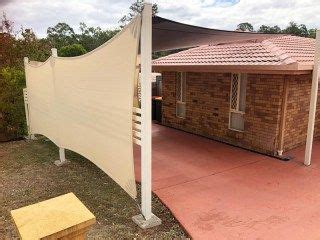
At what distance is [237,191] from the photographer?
579 cm

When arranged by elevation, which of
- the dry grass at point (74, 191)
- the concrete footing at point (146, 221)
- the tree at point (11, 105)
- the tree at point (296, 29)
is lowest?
the dry grass at point (74, 191)

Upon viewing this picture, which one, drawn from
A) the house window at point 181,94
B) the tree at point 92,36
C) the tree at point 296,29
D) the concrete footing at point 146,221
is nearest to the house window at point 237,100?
the house window at point 181,94

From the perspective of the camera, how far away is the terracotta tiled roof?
7034mm

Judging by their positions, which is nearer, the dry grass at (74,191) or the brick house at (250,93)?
the dry grass at (74,191)

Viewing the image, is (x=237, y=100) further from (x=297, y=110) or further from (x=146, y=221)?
(x=146, y=221)

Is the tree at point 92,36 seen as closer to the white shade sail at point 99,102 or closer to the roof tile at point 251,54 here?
the roof tile at point 251,54

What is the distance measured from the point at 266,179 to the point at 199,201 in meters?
1.83

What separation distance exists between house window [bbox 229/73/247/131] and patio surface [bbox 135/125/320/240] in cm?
81

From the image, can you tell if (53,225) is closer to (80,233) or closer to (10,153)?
(80,233)

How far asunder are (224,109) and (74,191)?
5.13 m

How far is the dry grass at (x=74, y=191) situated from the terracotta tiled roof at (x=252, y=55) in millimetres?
4260

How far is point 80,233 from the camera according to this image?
222 centimetres

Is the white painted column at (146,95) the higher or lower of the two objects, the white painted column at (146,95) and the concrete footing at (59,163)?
the higher

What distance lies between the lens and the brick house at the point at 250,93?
293 inches
